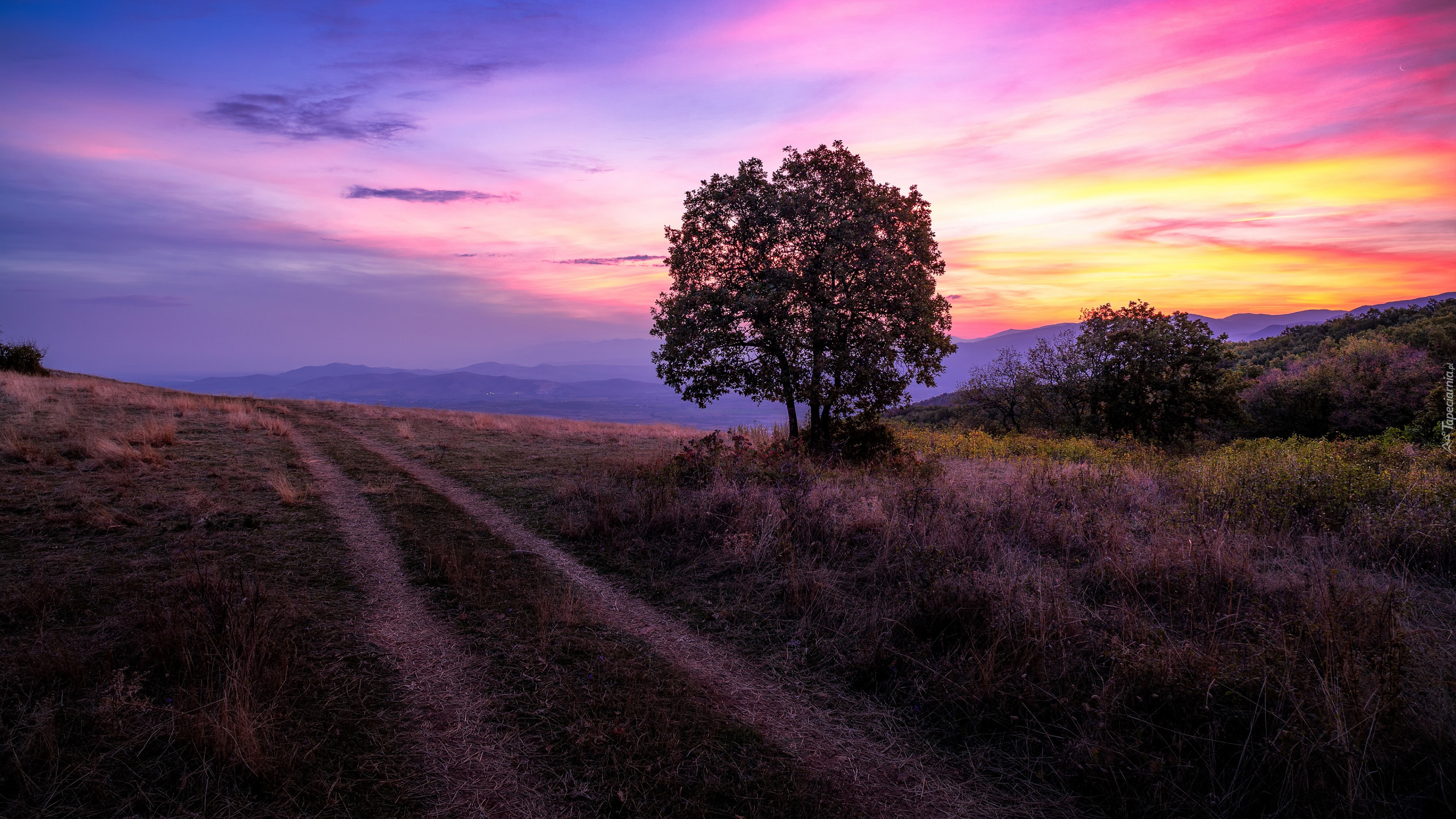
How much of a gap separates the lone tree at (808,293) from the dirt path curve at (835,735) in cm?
889

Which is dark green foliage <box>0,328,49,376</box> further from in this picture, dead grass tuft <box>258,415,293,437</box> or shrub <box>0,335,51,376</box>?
dead grass tuft <box>258,415,293,437</box>

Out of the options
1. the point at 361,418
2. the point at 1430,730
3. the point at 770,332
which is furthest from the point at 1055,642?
the point at 361,418

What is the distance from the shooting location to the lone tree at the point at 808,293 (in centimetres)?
1442

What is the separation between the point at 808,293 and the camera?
1490cm

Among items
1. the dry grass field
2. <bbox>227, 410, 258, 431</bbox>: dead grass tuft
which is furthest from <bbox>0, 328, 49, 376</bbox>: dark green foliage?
the dry grass field

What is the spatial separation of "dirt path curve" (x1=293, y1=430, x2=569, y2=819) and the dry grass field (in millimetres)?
57

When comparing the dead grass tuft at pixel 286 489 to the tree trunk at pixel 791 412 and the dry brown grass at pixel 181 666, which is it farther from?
the tree trunk at pixel 791 412

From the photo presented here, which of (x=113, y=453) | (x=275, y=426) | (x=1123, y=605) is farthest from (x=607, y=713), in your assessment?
(x=275, y=426)

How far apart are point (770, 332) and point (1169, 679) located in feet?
36.6

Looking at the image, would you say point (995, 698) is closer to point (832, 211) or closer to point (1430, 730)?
point (1430, 730)

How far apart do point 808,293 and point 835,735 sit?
A: 1188cm

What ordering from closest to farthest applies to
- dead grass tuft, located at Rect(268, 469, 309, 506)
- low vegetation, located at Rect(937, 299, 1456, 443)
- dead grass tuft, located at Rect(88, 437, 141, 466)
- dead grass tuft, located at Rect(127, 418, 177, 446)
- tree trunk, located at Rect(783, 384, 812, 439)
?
dead grass tuft, located at Rect(268, 469, 309, 506) < dead grass tuft, located at Rect(88, 437, 141, 466) < dead grass tuft, located at Rect(127, 418, 177, 446) < tree trunk, located at Rect(783, 384, 812, 439) < low vegetation, located at Rect(937, 299, 1456, 443)

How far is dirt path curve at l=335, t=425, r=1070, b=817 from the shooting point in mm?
3869

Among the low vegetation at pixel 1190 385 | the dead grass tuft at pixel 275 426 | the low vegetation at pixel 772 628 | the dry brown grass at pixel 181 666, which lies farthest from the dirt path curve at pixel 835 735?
the low vegetation at pixel 1190 385
